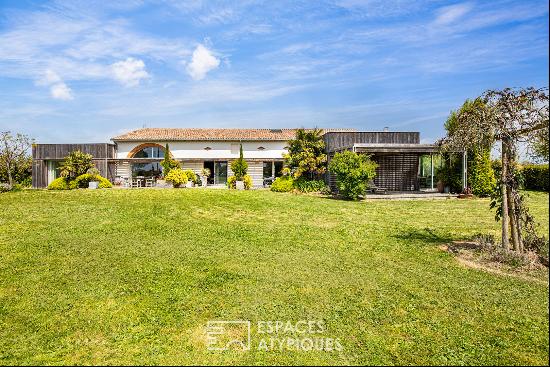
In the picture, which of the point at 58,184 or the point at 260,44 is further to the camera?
the point at 58,184

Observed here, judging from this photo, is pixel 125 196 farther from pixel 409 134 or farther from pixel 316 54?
pixel 409 134

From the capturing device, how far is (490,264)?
7.82m

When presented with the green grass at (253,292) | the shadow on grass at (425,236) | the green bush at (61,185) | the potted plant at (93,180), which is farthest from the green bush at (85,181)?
the shadow on grass at (425,236)

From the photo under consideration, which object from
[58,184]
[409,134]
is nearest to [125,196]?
[58,184]

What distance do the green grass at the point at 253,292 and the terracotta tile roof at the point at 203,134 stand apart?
773 inches

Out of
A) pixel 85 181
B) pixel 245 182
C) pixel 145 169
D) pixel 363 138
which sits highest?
pixel 363 138

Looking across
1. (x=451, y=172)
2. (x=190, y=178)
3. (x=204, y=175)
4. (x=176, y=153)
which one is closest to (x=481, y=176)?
(x=451, y=172)

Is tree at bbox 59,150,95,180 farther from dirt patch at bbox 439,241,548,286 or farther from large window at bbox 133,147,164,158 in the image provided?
dirt patch at bbox 439,241,548,286

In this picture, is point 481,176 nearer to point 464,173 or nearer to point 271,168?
point 464,173

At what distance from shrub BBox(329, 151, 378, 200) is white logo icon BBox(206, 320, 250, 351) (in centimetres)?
1483

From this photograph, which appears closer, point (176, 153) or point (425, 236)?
point (425, 236)

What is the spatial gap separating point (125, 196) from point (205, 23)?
10.5 m

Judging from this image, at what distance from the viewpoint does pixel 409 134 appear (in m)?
26.8

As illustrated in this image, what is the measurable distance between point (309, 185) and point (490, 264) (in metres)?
16.5
